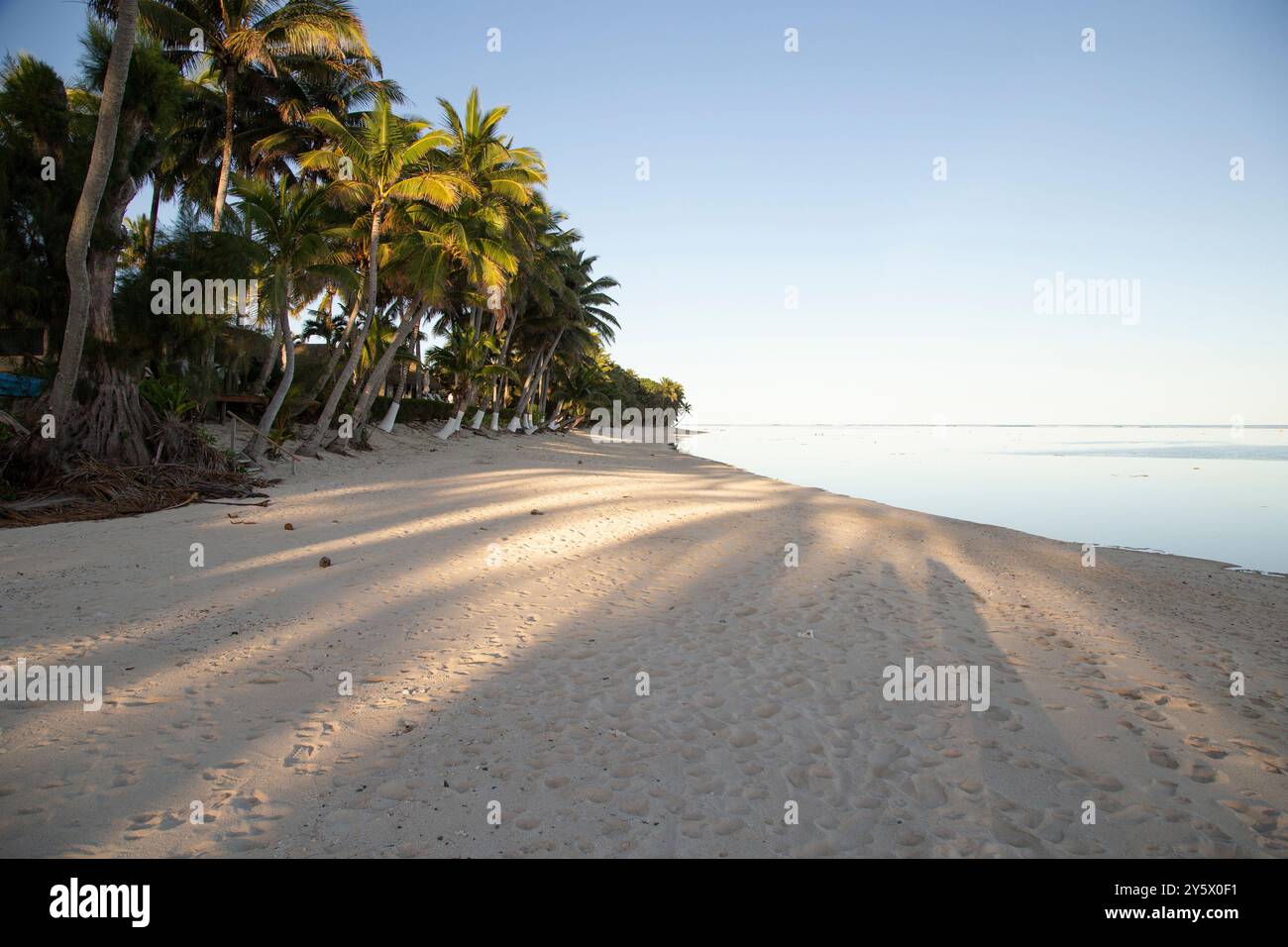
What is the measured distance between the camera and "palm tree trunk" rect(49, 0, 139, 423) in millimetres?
9000

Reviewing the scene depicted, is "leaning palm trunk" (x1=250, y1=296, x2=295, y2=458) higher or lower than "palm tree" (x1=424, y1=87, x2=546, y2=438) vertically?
lower

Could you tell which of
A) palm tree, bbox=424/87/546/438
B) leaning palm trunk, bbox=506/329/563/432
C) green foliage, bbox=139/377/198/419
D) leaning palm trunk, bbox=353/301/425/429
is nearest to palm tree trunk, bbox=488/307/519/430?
leaning palm trunk, bbox=506/329/563/432

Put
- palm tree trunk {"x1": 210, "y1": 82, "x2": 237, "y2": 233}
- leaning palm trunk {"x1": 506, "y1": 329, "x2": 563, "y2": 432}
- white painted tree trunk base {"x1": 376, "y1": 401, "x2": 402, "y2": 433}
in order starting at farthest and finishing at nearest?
leaning palm trunk {"x1": 506, "y1": 329, "x2": 563, "y2": 432} → white painted tree trunk base {"x1": 376, "y1": 401, "x2": 402, "y2": 433} → palm tree trunk {"x1": 210, "y1": 82, "x2": 237, "y2": 233}

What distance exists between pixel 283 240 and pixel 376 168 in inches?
140

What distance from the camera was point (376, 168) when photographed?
637 inches

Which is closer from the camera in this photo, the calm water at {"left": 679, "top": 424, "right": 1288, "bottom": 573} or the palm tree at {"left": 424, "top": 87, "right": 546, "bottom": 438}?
the calm water at {"left": 679, "top": 424, "right": 1288, "bottom": 573}

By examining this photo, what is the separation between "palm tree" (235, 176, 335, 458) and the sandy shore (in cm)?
756

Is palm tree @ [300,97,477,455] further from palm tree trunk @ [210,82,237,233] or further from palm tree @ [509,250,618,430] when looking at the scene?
palm tree @ [509,250,618,430]

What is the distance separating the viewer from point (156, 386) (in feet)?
42.2

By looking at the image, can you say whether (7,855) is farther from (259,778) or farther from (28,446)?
(28,446)

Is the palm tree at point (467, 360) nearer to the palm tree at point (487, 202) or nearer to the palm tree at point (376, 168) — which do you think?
the palm tree at point (487, 202)

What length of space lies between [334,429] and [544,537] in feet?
49.2

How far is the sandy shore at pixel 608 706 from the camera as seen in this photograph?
115 inches

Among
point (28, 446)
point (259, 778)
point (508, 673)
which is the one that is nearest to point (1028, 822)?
point (508, 673)
